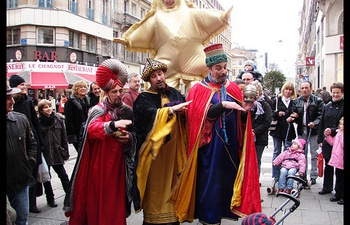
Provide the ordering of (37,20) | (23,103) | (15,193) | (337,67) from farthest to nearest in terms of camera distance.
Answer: (37,20) < (337,67) < (23,103) < (15,193)

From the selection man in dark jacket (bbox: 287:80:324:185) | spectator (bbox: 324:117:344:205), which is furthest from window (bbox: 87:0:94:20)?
spectator (bbox: 324:117:344:205)

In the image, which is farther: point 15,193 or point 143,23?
point 143,23

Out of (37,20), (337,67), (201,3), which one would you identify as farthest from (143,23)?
(201,3)

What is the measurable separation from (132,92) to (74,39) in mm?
22773

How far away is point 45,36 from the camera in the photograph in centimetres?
2458

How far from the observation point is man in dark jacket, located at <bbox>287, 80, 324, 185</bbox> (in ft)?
19.5

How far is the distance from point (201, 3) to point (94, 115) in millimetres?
29992

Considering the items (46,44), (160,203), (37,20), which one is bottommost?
(160,203)

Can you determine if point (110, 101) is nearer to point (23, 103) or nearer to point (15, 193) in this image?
point (15, 193)

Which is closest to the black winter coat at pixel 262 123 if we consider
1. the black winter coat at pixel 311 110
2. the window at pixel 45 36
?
the black winter coat at pixel 311 110

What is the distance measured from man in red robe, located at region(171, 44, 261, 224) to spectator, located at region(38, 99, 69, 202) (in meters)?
2.24

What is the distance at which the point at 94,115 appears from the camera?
3.59 meters

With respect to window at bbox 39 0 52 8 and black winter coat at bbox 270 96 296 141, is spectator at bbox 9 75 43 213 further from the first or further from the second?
window at bbox 39 0 52 8

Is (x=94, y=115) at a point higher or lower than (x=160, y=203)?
higher
